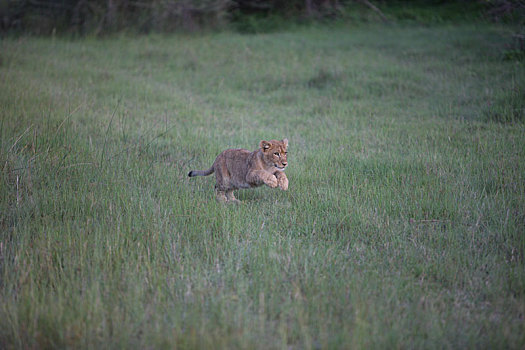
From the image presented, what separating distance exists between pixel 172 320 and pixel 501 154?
542 centimetres

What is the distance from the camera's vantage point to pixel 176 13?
815 inches

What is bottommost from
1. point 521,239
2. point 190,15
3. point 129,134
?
point 129,134

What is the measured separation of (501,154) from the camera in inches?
255

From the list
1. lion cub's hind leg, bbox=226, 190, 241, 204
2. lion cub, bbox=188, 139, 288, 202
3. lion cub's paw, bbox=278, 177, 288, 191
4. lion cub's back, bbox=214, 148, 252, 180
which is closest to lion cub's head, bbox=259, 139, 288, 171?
lion cub, bbox=188, 139, 288, 202

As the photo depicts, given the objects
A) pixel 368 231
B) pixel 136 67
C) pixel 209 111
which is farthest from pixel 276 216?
pixel 136 67

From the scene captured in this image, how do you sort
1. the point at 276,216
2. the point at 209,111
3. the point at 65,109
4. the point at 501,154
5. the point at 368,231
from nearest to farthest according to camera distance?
the point at 368,231 < the point at 276,216 < the point at 501,154 < the point at 65,109 < the point at 209,111

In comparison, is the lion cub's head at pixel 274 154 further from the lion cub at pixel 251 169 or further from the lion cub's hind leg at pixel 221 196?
the lion cub's hind leg at pixel 221 196

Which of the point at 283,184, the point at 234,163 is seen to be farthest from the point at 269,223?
the point at 234,163

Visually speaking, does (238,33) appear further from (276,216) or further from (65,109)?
(276,216)

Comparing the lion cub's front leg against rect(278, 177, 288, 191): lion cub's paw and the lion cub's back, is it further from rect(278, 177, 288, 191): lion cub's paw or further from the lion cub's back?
the lion cub's back

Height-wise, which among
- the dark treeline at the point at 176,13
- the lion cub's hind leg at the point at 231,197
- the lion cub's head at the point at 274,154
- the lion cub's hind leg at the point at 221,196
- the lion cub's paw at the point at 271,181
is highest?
the dark treeline at the point at 176,13

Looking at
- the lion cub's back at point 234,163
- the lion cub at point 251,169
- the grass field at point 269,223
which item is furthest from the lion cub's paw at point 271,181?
the lion cub's back at point 234,163

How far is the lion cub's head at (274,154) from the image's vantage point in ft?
17.8

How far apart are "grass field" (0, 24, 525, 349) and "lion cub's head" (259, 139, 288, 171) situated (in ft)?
1.62
